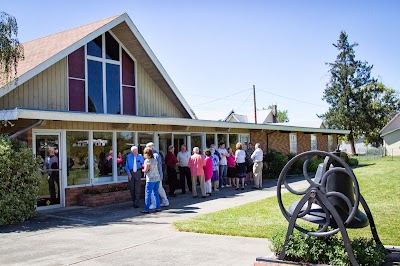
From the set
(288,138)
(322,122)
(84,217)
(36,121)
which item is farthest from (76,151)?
(322,122)

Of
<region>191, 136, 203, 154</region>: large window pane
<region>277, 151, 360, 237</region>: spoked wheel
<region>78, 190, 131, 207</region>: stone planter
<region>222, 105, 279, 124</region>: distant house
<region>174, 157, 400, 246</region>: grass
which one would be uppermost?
<region>222, 105, 279, 124</region>: distant house

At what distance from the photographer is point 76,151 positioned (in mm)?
12633

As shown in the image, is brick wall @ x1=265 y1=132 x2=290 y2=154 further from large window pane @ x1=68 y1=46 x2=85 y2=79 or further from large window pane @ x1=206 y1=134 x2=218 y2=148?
large window pane @ x1=68 y1=46 x2=85 y2=79

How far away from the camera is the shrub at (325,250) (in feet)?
15.6

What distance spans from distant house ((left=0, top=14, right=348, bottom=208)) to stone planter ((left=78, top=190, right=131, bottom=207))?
14.7 inches

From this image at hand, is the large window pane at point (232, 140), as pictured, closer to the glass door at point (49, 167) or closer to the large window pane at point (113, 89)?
the large window pane at point (113, 89)

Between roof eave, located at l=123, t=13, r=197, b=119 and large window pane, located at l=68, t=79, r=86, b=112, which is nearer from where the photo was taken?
large window pane, located at l=68, t=79, r=86, b=112

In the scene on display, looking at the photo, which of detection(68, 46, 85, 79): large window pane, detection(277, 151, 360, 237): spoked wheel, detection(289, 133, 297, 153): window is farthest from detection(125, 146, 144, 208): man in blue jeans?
detection(289, 133, 297, 153): window

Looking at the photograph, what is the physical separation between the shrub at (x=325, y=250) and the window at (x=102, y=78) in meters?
10.2

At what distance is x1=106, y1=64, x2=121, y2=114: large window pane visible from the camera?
15.3 m

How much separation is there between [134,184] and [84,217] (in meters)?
2.02

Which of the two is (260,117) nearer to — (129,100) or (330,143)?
(330,143)

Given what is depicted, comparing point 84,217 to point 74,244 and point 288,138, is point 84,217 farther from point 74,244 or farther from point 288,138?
point 288,138

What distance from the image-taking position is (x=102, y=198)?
481 inches
